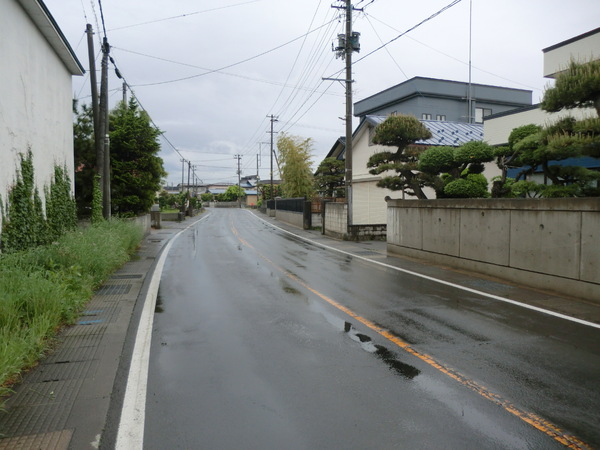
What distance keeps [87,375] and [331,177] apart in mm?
28347

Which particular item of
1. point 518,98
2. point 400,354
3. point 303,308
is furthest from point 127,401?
point 518,98

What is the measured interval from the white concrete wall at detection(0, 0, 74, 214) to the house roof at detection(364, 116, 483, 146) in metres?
16.5

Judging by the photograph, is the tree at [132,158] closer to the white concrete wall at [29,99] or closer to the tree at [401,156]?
the white concrete wall at [29,99]

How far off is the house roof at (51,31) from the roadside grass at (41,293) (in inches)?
218

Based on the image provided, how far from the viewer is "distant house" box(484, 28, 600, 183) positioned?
1533 centimetres

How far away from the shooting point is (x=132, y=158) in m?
23.6

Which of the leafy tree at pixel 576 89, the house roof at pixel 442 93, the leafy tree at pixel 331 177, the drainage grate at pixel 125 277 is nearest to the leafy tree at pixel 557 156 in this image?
the leafy tree at pixel 576 89

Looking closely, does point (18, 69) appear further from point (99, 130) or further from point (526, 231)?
point (526, 231)

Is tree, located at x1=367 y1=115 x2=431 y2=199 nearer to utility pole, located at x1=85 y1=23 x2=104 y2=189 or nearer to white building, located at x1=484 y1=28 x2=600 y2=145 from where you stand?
white building, located at x1=484 y1=28 x2=600 y2=145

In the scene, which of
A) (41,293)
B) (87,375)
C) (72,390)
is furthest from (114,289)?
(72,390)

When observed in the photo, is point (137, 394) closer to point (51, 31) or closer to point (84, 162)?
point (51, 31)

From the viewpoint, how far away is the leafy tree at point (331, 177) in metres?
32.5

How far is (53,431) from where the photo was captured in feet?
11.7

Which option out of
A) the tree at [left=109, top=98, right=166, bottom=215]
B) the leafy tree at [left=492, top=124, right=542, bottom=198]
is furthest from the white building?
the tree at [left=109, top=98, right=166, bottom=215]
